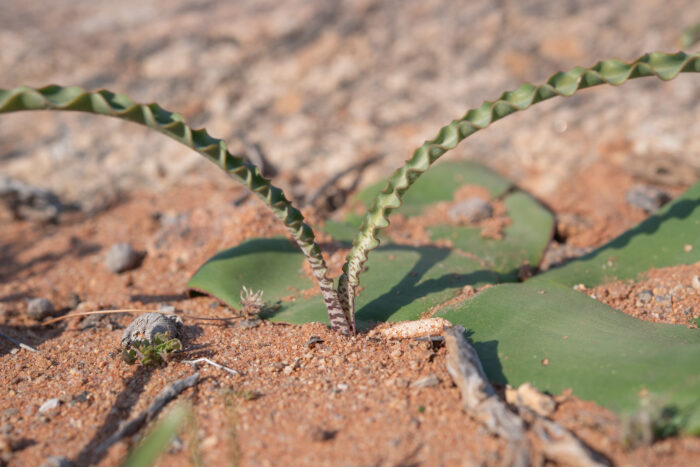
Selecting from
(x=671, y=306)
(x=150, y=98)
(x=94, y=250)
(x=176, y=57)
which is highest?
(x=176, y=57)

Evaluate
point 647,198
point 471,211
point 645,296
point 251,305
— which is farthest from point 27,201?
point 647,198

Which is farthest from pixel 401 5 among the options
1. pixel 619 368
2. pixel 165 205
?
pixel 619 368

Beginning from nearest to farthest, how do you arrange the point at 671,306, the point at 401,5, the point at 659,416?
the point at 659,416 < the point at 671,306 < the point at 401,5

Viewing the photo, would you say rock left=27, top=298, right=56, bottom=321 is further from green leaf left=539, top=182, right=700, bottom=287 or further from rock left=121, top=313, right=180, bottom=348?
green leaf left=539, top=182, right=700, bottom=287

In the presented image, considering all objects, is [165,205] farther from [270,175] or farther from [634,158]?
→ [634,158]

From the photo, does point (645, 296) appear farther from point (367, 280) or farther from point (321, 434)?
point (321, 434)
